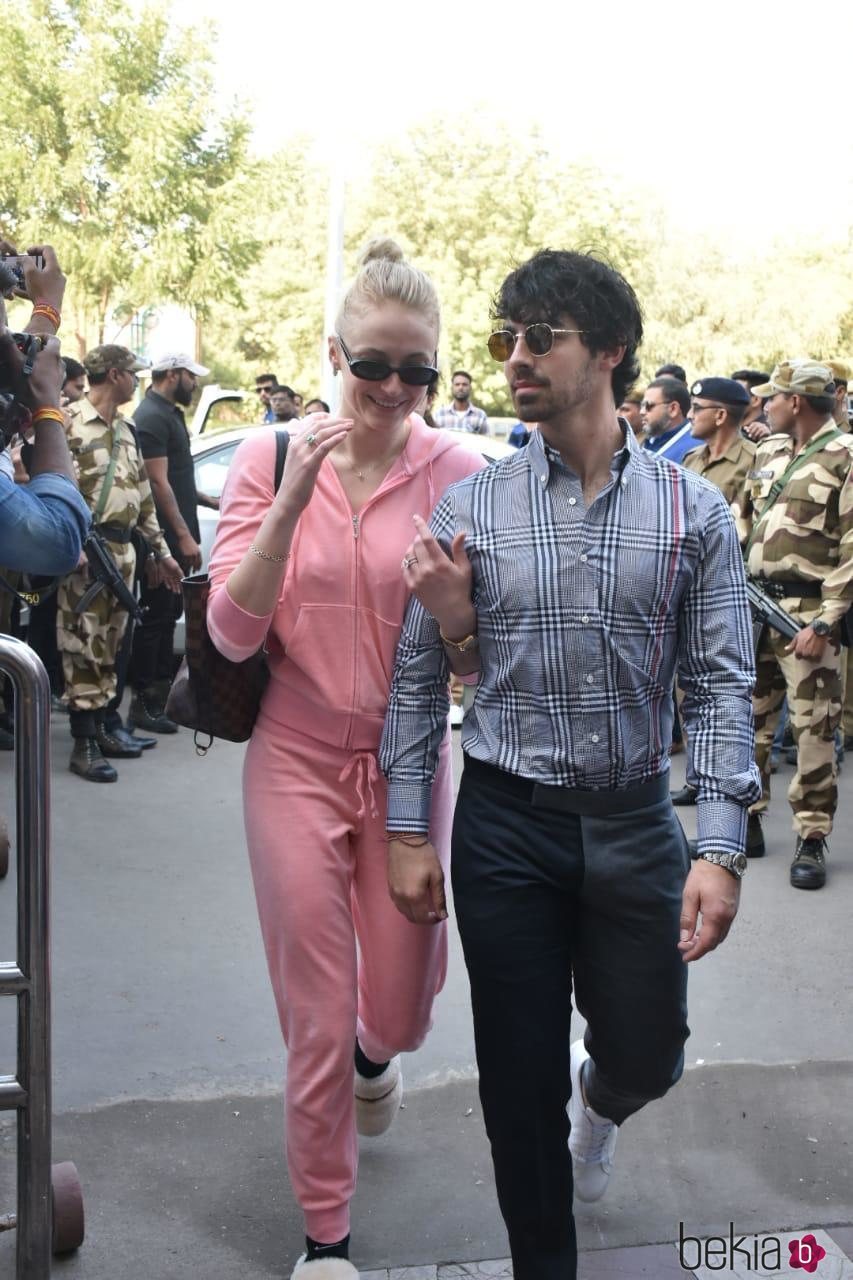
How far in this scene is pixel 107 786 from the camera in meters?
7.73

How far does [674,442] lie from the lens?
1027cm

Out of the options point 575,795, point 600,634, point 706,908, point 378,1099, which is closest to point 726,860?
point 706,908

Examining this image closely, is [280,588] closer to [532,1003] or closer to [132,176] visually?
[532,1003]

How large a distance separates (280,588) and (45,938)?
31.7 inches

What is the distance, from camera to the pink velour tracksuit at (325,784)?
297 cm

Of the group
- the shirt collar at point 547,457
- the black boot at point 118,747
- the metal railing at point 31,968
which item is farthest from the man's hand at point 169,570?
the metal railing at point 31,968

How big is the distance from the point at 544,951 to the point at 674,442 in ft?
26.0

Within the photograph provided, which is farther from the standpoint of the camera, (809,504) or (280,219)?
(280,219)

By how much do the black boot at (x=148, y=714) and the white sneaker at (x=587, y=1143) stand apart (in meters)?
5.95

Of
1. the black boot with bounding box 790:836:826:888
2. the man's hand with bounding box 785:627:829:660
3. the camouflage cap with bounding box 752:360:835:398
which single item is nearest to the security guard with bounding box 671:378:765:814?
the camouflage cap with bounding box 752:360:835:398

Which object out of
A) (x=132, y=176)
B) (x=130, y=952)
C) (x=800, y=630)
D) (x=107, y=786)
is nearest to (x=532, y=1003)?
(x=130, y=952)

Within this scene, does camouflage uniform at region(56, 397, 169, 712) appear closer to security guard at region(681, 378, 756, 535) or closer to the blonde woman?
security guard at region(681, 378, 756, 535)

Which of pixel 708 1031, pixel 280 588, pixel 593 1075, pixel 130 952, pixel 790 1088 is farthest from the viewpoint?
pixel 130 952

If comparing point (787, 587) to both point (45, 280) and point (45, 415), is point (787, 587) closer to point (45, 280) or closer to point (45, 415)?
point (45, 280)
